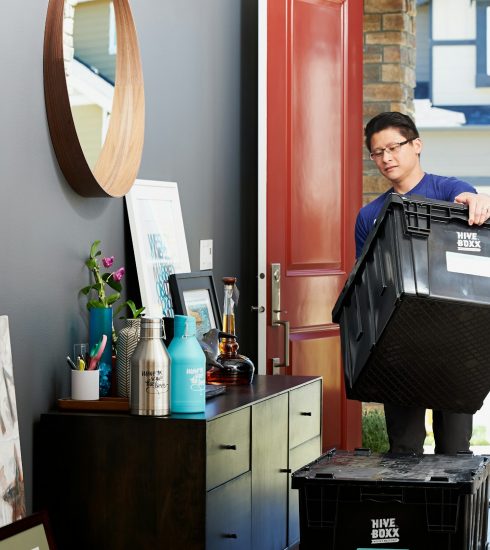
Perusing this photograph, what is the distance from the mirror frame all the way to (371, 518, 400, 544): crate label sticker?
1219 millimetres

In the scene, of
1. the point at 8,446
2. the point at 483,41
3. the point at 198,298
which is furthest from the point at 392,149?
the point at 483,41

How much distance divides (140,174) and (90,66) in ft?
1.77

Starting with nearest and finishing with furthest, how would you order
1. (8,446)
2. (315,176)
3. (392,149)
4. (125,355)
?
(8,446)
(125,355)
(392,149)
(315,176)

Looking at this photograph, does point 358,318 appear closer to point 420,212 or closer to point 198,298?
point 420,212

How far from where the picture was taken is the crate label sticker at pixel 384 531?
2.56 meters

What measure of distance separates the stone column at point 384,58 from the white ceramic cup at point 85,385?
339cm

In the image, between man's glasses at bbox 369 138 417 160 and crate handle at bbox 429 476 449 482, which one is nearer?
crate handle at bbox 429 476 449 482

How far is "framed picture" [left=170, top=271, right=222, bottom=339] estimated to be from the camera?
3.46 m

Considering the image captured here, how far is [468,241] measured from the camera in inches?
109

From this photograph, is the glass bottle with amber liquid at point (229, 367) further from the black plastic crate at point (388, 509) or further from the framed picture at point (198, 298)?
the black plastic crate at point (388, 509)

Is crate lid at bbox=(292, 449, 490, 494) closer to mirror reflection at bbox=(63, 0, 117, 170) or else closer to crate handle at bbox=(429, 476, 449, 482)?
crate handle at bbox=(429, 476, 449, 482)

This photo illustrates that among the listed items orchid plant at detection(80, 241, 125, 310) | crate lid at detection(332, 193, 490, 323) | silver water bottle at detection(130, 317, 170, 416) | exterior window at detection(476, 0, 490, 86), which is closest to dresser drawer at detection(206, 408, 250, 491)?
silver water bottle at detection(130, 317, 170, 416)

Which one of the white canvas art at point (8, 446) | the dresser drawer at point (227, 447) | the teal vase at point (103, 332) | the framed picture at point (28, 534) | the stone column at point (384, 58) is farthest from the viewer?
the stone column at point (384, 58)

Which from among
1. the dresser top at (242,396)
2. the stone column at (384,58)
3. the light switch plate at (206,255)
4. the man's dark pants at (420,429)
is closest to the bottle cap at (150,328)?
the dresser top at (242,396)
